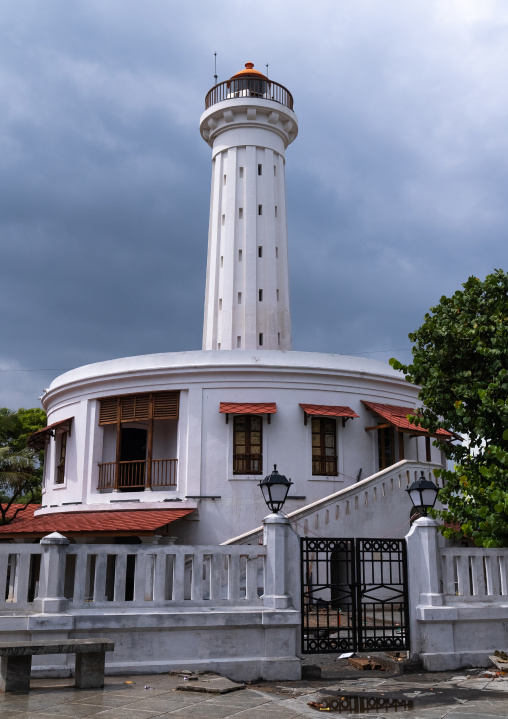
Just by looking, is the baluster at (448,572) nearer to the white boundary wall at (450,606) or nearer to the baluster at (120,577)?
the white boundary wall at (450,606)

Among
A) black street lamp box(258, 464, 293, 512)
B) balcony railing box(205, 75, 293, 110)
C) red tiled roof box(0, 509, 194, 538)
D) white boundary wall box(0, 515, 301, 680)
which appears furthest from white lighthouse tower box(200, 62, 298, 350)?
white boundary wall box(0, 515, 301, 680)

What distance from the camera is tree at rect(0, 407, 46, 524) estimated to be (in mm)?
28969

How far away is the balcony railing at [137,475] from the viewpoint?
21250mm

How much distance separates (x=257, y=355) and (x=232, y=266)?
8.78 metres

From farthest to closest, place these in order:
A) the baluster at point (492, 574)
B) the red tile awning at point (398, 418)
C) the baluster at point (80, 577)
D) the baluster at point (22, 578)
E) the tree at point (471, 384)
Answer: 1. the red tile awning at point (398, 418)
2. the tree at point (471, 384)
3. the baluster at point (492, 574)
4. the baluster at point (80, 577)
5. the baluster at point (22, 578)

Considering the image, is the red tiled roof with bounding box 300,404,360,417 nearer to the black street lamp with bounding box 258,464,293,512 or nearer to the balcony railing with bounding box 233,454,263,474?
the balcony railing with bounding box 233,454,263,474

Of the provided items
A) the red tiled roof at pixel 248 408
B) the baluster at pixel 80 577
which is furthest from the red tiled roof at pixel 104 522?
the baluster at pixel 80 577

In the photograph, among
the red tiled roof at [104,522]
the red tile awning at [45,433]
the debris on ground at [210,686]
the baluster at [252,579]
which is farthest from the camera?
the red tile awning at [45,433]

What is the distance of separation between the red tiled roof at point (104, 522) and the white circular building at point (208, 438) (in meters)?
0.05

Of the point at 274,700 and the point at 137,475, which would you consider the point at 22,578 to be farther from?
the point at 137,475

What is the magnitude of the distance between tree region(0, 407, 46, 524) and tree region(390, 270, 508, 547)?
58.2ft

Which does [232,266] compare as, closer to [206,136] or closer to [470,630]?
[206,136]

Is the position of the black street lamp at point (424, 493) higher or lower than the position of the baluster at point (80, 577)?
higher

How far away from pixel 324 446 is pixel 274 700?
13.7m
